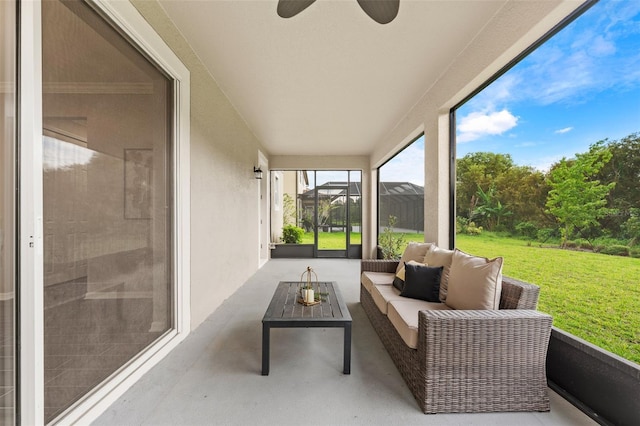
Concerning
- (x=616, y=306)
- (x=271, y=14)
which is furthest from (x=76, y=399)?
(x=616, y=306)

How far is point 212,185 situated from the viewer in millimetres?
3266

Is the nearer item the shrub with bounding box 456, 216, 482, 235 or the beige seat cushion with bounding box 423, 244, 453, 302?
the beige seat cushion with bounding box 423, 244, 453, 302

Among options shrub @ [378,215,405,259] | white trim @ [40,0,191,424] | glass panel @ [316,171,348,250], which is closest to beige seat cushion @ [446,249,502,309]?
white trim @ [40,0,191,424]

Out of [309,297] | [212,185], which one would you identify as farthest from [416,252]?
[212,185]

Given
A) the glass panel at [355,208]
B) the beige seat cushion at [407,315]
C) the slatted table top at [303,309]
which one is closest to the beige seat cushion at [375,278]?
the slatted table top at [303,309]

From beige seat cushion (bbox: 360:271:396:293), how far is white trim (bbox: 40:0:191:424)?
74.2 inches

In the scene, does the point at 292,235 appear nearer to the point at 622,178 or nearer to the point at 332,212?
the point at 332,212

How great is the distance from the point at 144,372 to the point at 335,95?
354cm

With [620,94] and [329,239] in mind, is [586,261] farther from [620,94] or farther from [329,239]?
[329,239]

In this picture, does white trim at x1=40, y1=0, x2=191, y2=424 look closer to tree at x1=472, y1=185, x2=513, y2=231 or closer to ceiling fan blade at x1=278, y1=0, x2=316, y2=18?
ceiling fan blade at x1=278, y1=0, x2=316, y2=18

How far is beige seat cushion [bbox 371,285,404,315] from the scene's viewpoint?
244 centimetres

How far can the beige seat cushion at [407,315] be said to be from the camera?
1792 millimetres

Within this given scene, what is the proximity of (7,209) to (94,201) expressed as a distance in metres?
0.42

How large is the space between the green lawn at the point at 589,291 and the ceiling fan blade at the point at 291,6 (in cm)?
235
